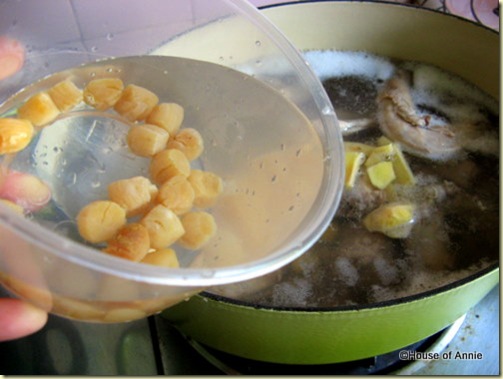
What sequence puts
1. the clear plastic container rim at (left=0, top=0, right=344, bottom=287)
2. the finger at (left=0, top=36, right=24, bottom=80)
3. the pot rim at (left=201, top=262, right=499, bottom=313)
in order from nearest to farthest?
the clear plastic container rim at (left=0, top=0, right=344, bottom=287) < the pot rim at (left=201, top=262, right=499, bottom=313) < the finger at (left=0, top=36, right=24, bottom=80)

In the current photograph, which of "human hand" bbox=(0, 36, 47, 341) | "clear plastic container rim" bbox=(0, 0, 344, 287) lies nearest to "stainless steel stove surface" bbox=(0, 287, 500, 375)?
"human hand" bbox=(0, 36, 47, 341)

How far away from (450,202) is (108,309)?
57 cm

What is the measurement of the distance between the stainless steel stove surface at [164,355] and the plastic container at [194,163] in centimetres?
23

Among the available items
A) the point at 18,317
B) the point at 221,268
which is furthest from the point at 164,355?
the point at 221,268

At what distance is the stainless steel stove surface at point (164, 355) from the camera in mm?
804

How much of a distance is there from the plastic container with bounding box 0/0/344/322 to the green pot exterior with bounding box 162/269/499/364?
8 centimetres

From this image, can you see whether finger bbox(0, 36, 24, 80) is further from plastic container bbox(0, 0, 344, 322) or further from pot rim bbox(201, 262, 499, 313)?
pot rim bbox(201, 262, 499, 313)

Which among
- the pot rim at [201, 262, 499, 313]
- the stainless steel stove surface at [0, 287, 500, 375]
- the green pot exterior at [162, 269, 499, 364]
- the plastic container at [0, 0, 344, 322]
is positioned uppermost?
the plastic container at [0, 0, 344, 322]

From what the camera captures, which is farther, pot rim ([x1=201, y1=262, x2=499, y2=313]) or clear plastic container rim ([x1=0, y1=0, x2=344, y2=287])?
pot rim ([x1=201, y1=262, x2=499, y2=313])

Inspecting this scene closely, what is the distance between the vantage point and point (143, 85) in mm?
747

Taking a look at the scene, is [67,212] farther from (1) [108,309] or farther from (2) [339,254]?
(2) [339,254]

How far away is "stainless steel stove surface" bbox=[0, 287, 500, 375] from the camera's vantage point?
804 millimetres

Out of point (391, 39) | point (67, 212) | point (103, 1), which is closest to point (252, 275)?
point (67, 212)

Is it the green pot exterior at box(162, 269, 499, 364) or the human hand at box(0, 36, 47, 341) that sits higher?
the human hand at box(0, 36, 47, 341)
